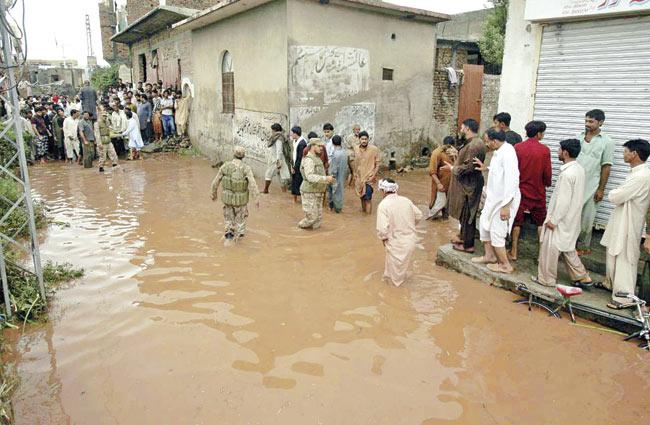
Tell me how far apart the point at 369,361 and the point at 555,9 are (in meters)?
4.87

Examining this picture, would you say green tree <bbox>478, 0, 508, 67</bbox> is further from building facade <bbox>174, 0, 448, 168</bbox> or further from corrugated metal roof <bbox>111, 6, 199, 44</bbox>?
corrugated metal roof <bbox>111, 6, 199, 44</bbox>

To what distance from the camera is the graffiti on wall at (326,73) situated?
9.86 m

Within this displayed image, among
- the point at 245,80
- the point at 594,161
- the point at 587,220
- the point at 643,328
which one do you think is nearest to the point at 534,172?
the point at 594,161

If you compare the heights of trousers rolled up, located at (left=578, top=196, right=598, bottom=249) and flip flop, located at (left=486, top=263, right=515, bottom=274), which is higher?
trousers rolled up, located at (left=578, top=196, right=598, bottom=249)

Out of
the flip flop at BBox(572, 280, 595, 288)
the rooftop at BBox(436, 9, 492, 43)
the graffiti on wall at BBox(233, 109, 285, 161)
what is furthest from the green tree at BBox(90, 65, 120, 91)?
the flip flop at BBox(572, 280, 595, 288)

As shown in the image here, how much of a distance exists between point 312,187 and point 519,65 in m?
3.45

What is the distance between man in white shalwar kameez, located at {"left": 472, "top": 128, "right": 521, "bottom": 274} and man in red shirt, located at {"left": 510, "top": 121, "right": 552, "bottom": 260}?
0.29 m

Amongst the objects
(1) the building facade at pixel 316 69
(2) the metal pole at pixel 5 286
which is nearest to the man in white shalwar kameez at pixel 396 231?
(2) the metal pole at pixel 5 286

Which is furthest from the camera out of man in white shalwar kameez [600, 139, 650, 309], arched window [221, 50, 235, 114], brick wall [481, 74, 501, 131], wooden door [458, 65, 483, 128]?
brick wall [481, 74, 501, 131]

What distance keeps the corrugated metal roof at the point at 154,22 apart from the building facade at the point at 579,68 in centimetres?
1220

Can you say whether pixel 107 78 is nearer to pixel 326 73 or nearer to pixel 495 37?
pixel 495 37

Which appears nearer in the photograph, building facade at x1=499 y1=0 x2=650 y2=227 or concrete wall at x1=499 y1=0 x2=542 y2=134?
building facade at x1=499 y1=0 x2=650 y2=227

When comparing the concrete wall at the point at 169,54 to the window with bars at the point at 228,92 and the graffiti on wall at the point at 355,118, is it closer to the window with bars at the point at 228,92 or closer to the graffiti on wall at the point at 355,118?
the window with bars at the point at 228,92

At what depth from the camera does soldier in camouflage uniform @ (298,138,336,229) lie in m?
7.30
